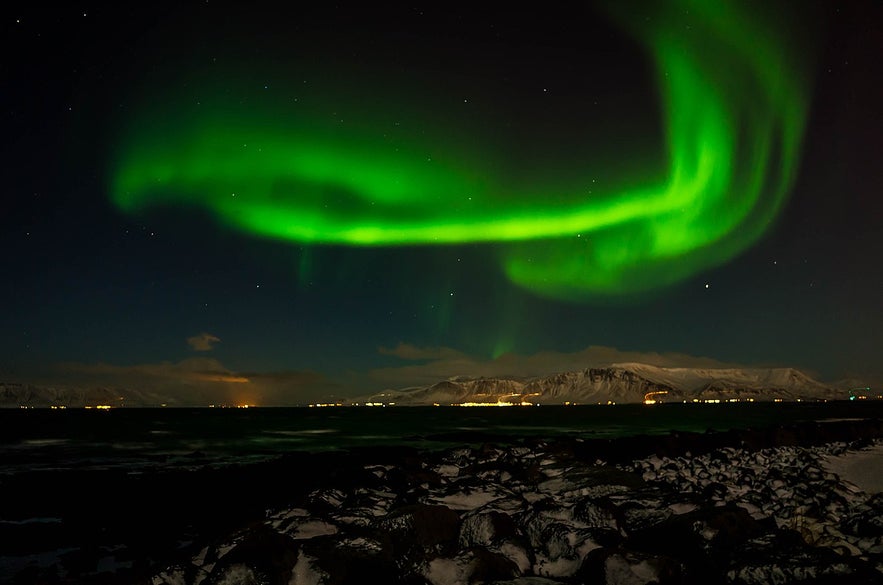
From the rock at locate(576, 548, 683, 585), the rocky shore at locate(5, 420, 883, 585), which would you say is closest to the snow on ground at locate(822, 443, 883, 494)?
the rocky shore at locate(5, 420, 883, 585)

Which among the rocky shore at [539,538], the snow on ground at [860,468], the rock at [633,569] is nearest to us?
the rock at [633,569]

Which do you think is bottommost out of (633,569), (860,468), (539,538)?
(860,468)

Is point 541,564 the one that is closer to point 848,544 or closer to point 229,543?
point 848,544

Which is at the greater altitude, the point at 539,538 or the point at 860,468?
the point at 539,538

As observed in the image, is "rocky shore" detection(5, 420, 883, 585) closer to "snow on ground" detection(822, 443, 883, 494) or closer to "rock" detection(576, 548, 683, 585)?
"rock" detection(576, 548, 683, 585)

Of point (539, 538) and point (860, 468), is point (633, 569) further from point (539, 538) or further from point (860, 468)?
point (860, 468)

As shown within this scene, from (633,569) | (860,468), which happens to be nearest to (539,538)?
(633,569)

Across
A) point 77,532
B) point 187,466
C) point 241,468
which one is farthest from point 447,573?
point 187,466

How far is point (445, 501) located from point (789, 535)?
725 cm

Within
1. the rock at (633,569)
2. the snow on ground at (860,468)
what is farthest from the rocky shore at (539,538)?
the snow on ground at (860,468)

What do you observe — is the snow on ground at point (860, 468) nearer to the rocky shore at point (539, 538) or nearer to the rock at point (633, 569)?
the rocky shore at point (539, 538)

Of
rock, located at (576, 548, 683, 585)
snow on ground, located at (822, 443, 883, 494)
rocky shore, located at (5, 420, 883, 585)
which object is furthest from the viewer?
snow on ground, located at (822, 443, 883, 494)

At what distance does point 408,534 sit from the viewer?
9.39 metres

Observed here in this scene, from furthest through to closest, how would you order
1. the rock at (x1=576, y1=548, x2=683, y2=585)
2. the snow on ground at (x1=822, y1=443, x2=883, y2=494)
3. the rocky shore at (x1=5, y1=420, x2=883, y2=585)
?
the snow on ground at (x1=822, y1=443, x2=883, y2=494), the rocky shore at (x1=5, y1=420, x2=883, y2=585), the rock at (x1=576, y1=548, x2=683, y2=585)
